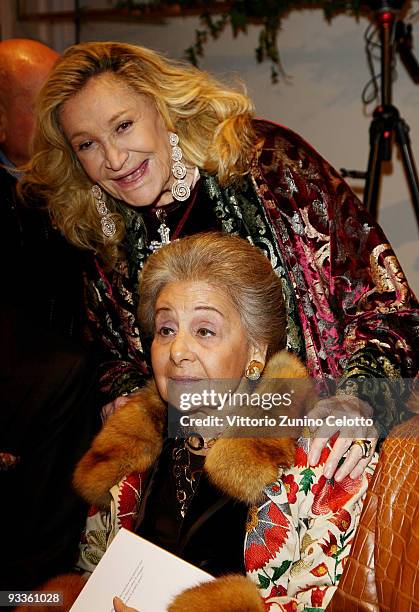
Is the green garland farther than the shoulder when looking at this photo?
Yes

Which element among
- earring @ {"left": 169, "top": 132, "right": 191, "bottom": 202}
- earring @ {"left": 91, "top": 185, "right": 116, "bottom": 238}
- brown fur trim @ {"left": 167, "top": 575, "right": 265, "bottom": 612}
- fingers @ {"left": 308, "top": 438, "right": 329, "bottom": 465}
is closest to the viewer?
brown fur trim @ {"left": 167, "top": 575, "right": 265, "bottom": 612}

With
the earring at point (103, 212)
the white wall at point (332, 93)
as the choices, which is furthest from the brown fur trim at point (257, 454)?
the white wall at point (332, 93)

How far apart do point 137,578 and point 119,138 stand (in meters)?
0.97

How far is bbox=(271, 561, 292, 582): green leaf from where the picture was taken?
1.56 m

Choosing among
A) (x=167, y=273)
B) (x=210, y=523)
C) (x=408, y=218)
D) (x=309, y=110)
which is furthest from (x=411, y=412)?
(x=309, y=110)

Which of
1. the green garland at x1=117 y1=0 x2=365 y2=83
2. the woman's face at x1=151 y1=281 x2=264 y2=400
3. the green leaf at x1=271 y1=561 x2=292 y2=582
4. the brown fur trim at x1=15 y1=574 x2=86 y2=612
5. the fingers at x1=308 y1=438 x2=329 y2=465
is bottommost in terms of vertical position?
the brown fur trim at x1=15 y1=574 x2=86 y2=612

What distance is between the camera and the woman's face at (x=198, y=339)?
1.72 meters

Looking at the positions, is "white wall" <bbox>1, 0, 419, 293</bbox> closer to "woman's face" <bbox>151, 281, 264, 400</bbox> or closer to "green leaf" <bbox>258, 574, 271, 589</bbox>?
"woman's face" <bbox>151, 281, 264, 400</bbox>

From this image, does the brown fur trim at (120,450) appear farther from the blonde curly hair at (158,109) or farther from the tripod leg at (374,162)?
the tripod leg at (374,162)

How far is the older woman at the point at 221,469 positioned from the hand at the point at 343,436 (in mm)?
23

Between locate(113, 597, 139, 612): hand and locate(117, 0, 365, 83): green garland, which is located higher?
locate(117, 0, 365, 83): green garland

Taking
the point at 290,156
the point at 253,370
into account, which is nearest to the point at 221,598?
the point at 253,370

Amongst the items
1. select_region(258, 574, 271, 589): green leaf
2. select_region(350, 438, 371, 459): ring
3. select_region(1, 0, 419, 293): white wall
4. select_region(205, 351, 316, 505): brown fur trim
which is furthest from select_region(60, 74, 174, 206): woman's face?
select_region(1, 0, 419, 293): white wall

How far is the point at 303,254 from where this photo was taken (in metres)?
2.04
